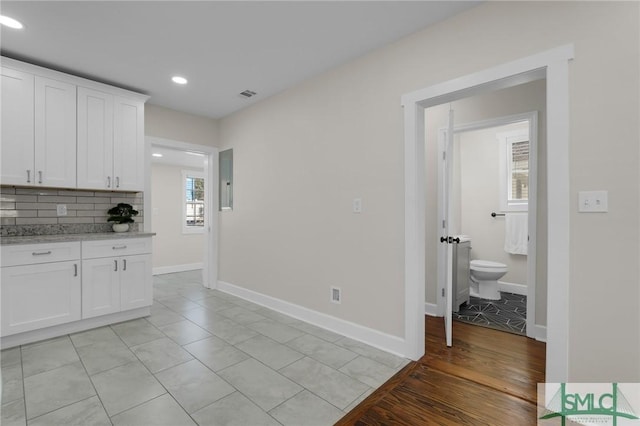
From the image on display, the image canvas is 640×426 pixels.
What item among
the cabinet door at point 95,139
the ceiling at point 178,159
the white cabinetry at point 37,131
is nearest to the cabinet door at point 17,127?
the white cabinetry at point 37,131

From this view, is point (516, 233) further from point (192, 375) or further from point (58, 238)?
point (58, 238)

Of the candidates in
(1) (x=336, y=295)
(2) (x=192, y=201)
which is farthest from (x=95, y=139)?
(2) (x=192, y=201)

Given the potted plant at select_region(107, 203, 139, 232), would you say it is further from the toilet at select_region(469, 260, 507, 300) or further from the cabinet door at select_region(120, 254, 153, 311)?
the toilet at select_region(469, 260, 507, 300)

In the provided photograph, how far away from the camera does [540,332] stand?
2.77 meters

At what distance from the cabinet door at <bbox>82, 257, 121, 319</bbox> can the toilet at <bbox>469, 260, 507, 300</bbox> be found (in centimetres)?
434

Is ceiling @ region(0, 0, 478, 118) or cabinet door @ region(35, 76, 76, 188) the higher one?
ceiling @ region(0, 0, 478, 118)

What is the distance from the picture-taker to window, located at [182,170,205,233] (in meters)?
6.50

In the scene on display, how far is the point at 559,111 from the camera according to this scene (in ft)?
5.75

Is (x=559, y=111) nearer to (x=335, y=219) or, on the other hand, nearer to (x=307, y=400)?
(x=335, y=219)

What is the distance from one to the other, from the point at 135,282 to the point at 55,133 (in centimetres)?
168

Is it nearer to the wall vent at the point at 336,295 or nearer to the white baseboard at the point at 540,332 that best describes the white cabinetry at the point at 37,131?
the wall vent at the point at 336,295

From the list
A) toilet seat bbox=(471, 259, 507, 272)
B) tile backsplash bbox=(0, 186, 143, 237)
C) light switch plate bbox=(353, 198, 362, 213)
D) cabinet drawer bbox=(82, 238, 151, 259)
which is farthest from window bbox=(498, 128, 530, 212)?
tile backsplash bbox=(0, 186, 143, 237)

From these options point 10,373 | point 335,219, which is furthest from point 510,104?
point 10,373

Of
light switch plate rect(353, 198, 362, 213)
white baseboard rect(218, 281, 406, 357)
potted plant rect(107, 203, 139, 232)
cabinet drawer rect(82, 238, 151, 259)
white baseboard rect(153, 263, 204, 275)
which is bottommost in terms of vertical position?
white baseboard rect(153, 263, 204, 275)
